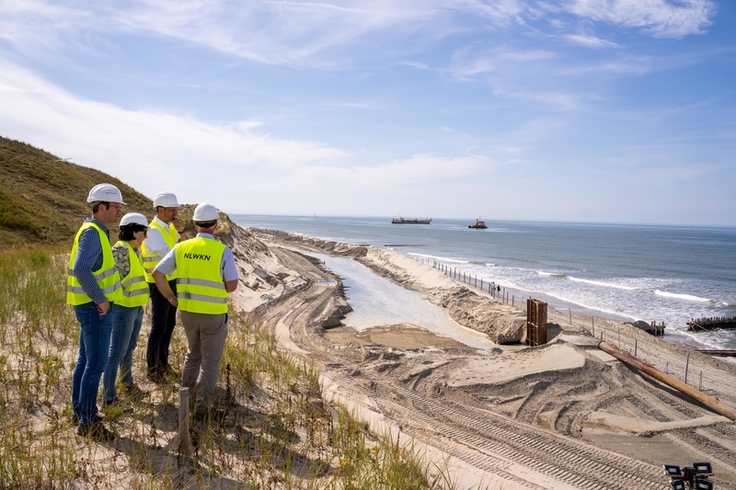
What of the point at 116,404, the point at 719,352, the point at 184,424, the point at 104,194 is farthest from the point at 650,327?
the point at 104,194

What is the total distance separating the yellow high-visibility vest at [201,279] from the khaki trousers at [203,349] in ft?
0.35

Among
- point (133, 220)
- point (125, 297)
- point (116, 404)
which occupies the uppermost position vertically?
point (133, 220)

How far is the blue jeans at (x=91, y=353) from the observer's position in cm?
395

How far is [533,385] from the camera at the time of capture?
1101 cm

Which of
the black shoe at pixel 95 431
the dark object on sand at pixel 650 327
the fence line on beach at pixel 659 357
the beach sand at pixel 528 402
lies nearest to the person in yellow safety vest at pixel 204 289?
the black shoe at pixel 95 431

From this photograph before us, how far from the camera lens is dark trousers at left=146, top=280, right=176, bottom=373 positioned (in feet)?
18.1

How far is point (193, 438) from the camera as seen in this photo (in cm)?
414

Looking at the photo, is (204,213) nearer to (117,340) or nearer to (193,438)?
(117,340)

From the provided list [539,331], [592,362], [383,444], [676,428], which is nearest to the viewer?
[383,444]

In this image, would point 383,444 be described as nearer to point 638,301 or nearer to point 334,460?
point 334,460

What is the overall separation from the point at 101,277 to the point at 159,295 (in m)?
1.53

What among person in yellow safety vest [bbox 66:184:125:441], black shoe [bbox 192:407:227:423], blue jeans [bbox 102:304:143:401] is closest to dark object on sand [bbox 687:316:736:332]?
black shoe [bbox 192:407:227:423]

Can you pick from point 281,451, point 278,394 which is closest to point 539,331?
point 278,394

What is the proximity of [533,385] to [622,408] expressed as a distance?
2.01 meters
